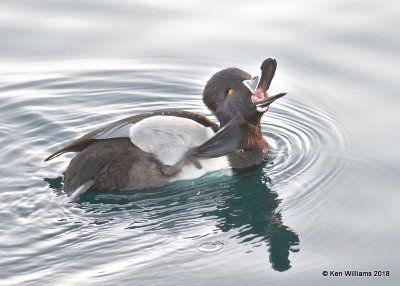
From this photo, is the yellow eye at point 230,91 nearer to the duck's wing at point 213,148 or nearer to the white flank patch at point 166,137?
the duck's wing at point 213,148

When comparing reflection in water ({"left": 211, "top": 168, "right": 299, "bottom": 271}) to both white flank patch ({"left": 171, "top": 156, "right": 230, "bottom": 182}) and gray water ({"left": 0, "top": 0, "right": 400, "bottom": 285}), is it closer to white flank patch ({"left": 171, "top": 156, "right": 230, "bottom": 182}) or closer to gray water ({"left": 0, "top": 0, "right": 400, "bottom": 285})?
→ gray water ({"left": 0, "top": 0, "right": 400, "bottom": 285})

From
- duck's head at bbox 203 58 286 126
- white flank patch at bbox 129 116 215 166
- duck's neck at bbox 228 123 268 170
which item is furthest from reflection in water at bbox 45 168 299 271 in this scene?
duck's head at bbox 203 58 286 126

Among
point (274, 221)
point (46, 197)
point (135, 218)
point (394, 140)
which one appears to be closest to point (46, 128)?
point (46, 197)

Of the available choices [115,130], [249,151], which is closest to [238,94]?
[249,151]

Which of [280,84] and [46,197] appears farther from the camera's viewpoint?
[280,84]

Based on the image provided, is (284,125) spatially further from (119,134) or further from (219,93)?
(119,134)

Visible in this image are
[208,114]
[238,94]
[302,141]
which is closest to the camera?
[238,94]

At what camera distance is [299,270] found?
6.64m

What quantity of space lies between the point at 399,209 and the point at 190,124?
178 centimetres

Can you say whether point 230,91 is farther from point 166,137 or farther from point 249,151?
point 166,137

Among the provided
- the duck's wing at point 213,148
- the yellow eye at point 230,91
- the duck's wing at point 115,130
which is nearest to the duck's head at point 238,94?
the yellow eye at point 230,91

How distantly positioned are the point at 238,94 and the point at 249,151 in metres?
0.49

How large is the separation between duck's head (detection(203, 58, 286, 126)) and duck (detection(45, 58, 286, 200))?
29mm

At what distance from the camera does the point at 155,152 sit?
25.1ft
